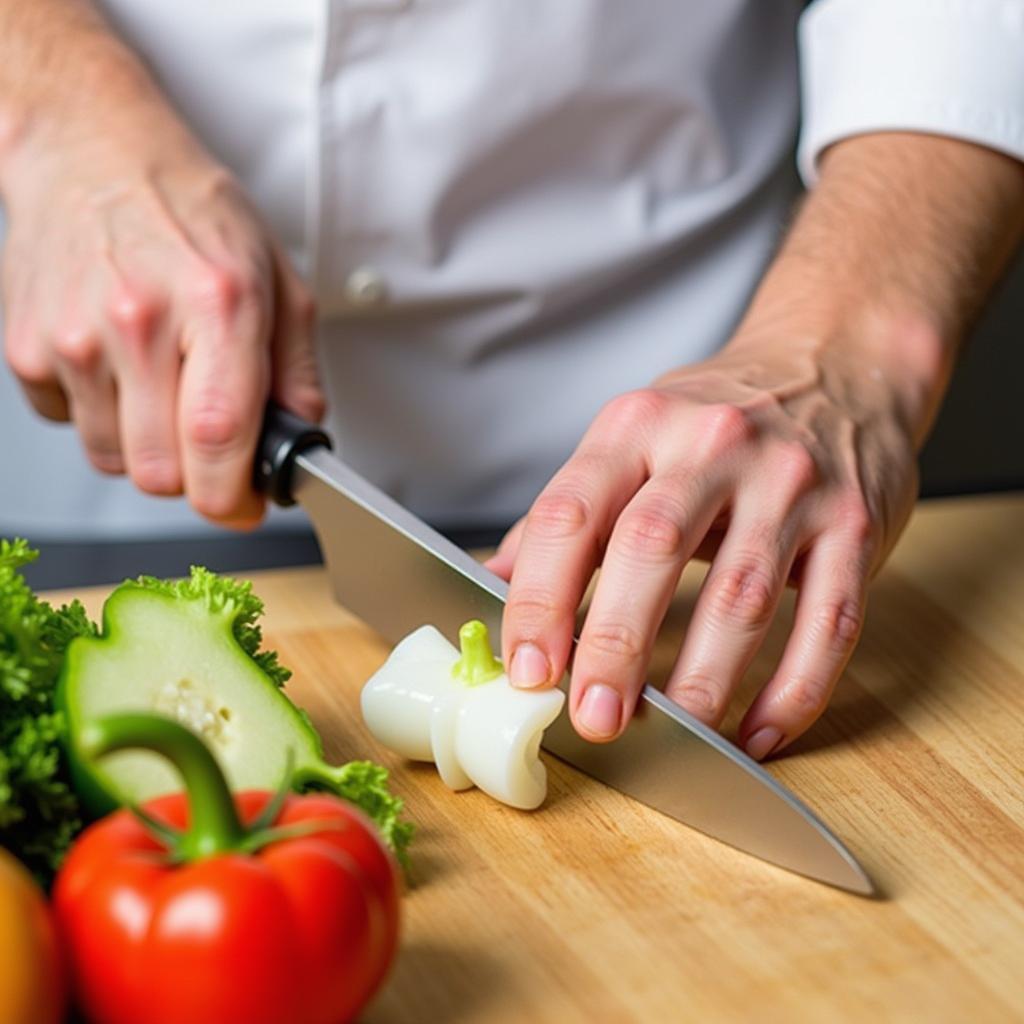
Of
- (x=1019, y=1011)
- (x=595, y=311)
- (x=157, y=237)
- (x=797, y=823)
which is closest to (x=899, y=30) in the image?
(x=595, y=311)

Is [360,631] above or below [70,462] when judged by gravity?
above

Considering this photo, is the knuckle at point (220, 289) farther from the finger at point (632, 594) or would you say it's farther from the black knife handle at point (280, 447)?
the finger at point (632, 594)

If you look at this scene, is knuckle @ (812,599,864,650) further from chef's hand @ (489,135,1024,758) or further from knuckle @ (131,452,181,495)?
knuckle @ (131,452,181,495)

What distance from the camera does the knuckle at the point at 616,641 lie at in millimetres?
987

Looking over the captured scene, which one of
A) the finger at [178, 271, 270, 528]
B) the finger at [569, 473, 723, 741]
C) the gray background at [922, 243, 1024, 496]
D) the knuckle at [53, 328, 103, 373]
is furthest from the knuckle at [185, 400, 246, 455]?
the gray background at [922, 243, 1024, 496]

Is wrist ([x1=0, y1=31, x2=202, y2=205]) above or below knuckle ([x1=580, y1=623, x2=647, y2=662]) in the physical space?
above

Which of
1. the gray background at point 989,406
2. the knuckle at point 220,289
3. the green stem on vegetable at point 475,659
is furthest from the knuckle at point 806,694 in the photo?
the gray background at point 989,406

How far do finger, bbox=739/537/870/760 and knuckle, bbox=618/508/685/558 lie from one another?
12 centimetres

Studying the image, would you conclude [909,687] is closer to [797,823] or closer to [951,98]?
[797,823]

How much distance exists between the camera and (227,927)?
654mm

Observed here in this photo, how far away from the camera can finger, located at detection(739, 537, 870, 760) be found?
3.46ft

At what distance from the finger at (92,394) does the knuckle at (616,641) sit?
52 centimetres

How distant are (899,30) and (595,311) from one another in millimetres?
428

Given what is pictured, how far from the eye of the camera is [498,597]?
1.07m
